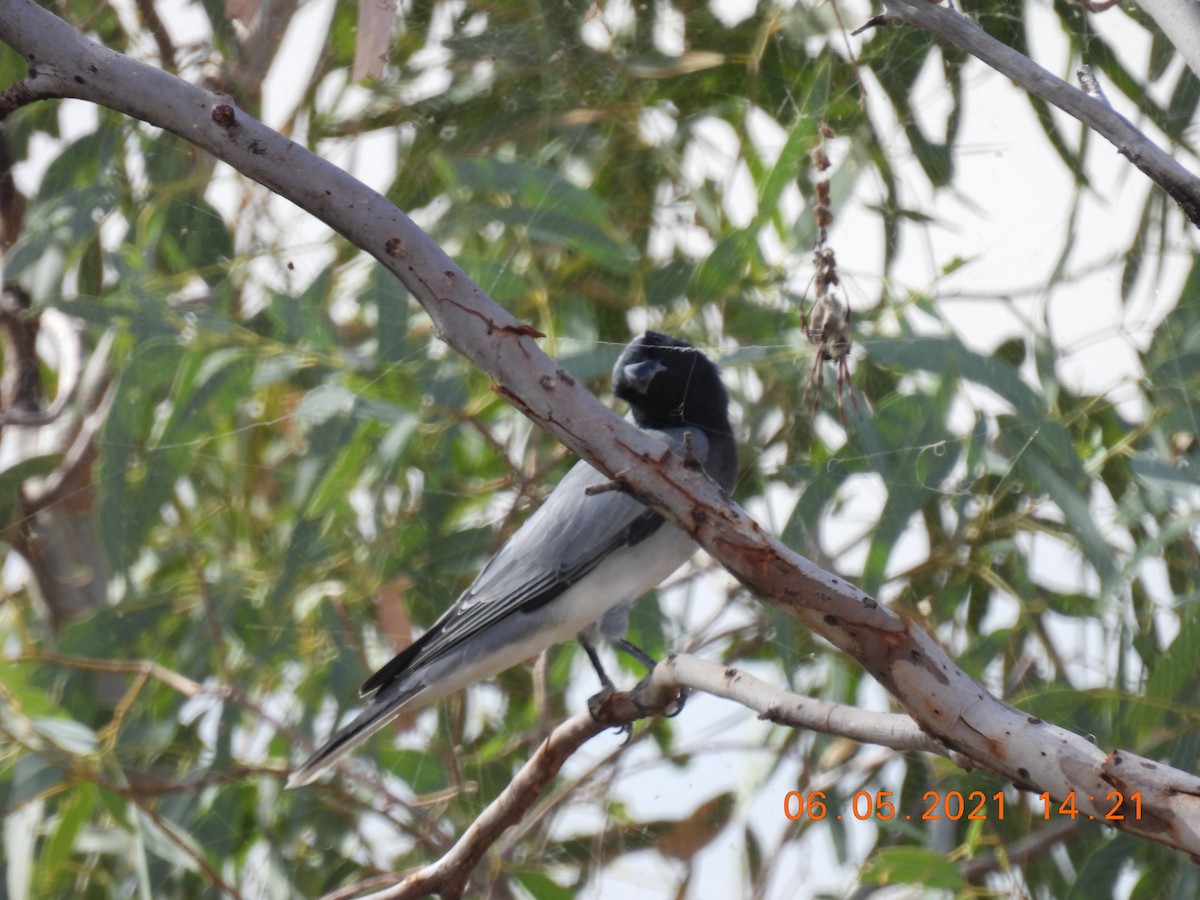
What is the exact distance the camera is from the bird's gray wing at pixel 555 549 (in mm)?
1936

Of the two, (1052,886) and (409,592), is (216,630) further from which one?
(1052,886)

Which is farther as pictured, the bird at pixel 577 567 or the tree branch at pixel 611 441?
the bird at pixel 577 567

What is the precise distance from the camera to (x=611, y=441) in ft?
3.34

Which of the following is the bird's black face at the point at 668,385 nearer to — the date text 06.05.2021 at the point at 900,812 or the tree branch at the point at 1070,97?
the date text 06.05.2021 at the point at 900,812

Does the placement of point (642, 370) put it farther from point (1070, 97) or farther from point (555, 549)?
point (1070, 97)

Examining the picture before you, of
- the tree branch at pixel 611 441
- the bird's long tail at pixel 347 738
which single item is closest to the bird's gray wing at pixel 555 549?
the bird's long tail at pixel 347 738

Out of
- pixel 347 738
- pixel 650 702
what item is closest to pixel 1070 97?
pixel 650 702

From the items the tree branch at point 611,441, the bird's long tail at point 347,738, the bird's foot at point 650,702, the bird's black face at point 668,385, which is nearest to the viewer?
the tree branch at point 611,441

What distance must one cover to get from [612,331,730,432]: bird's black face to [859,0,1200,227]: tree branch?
74cm

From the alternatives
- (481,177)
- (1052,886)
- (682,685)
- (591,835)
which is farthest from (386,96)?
(1052,886)

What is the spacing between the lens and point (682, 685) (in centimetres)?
153

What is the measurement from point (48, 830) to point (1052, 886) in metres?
1.60

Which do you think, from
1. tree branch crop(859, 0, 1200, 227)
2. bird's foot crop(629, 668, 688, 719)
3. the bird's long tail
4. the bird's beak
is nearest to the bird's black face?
the bird's beak

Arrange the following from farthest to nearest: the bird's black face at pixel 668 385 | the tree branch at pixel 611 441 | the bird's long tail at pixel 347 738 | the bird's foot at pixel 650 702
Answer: the bird's black face at pixel 668 385 < the bird's long tail at pixel 347 738 < the bird's foot at pixel 650 702 < the tree branch at pixel 611 441
